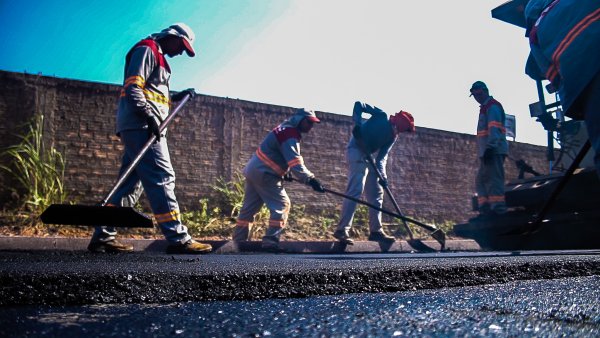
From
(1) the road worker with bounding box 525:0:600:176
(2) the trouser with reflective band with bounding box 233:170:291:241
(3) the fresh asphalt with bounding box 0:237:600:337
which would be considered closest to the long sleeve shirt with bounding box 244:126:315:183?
(2) the trouser with reflective band with bounding box 233:170:291:241

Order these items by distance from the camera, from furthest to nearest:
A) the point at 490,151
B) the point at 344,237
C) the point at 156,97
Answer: the point at 490,151, the point at 344,237, the point at 156,97

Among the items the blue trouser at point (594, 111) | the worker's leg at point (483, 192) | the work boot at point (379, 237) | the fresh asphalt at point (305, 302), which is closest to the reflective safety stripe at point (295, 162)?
the work boot at point (379, 237)

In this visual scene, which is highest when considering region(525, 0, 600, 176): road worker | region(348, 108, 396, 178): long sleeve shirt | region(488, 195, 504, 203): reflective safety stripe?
region(348, 108, 396, 178): long sleeve shirt

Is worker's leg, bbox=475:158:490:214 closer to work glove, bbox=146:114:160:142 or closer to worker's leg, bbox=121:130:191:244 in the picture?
worker's leg, bbox=121:130:191:244

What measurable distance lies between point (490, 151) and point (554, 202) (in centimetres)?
194

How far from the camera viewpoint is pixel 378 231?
666 cm

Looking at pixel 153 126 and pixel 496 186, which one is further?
pixel 496 186

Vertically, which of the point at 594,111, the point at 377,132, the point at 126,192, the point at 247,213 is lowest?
the point at 247,213

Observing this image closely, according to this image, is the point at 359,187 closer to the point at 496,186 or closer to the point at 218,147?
the point at 496,186

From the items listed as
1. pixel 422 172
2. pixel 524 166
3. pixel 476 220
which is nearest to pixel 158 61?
pixel 476 220

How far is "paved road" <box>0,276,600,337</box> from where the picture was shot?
0.95 m

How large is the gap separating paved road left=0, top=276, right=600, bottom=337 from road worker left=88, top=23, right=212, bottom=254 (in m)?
2.45

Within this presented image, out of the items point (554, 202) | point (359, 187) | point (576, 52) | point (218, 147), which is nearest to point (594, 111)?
point (576, 52)

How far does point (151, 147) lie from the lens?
386 cm
